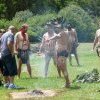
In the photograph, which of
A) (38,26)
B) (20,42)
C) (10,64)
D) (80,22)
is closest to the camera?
(10,64)

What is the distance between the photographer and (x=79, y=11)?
41625 mm

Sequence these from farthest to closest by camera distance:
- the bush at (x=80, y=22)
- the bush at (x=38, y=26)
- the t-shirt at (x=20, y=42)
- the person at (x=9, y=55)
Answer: the bush at (x=80, y=22), the bush at (x=38, y=26), the t-shirt at (x=20, y=42), the person at (x=9, y=55)

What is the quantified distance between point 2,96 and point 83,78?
118 inches

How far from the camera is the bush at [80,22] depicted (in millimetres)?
39438

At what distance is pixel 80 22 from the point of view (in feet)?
130

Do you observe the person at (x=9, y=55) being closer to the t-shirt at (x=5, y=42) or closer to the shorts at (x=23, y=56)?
the t-shirt at (x=5, y=42)

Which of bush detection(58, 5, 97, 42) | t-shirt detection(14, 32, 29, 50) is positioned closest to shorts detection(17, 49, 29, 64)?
t-shirt detection(14, 32, 29, 50)

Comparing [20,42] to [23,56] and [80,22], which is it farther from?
[80,22]

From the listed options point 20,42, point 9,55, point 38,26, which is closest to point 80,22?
point 38,26

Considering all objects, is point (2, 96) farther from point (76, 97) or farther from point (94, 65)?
point (94, 65)

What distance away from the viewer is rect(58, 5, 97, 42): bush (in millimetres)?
39438

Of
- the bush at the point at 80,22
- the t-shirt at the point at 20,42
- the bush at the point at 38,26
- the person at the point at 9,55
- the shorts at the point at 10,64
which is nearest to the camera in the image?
the person at the point at 9,55

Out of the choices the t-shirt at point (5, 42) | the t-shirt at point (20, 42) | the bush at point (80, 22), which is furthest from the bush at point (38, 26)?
the t-shirt at point (5, 42)

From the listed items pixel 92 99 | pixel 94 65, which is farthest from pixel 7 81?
pixel 94 65
